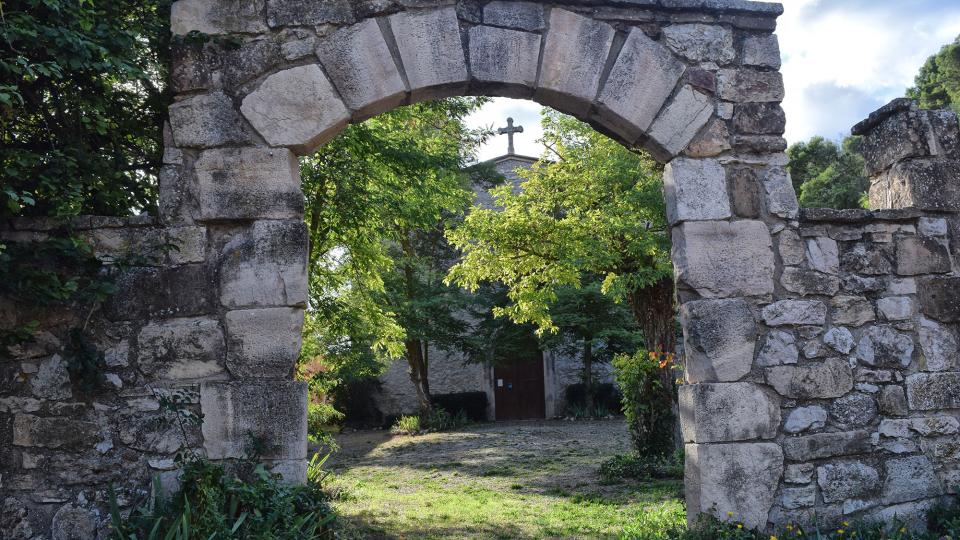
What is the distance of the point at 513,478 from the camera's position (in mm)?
8547

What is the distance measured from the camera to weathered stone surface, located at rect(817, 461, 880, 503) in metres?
3.88

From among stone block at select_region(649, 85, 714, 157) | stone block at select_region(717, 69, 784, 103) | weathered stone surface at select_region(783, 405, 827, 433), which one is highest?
stone block at select_region(717, 69, 784, 103)

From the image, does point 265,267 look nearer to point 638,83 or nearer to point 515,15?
point 515,15

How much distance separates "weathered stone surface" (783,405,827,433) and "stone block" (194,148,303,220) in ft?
9.32

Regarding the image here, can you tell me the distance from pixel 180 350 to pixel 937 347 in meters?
4.15

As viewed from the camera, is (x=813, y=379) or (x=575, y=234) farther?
(x=575, y=234)

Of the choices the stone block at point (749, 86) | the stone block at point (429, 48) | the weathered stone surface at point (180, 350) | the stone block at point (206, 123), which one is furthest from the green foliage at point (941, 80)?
the weathered stone surface at point (180, 350)

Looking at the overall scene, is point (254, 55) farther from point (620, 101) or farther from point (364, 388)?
point (364, 388)

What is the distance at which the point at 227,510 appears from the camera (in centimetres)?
335

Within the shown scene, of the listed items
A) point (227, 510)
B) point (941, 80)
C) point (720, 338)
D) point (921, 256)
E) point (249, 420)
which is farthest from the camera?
point (941, 80)

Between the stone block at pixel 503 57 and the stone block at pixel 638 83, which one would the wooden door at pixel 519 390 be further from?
the stone block at pixel 503 57

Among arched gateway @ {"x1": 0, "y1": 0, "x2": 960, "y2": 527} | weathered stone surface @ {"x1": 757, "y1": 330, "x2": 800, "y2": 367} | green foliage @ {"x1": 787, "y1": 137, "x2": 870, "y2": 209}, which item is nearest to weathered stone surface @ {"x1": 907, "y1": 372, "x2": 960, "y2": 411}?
arched gateway @ {"x1": 0, "y1": 0, "x2": 960, "y2": 527}

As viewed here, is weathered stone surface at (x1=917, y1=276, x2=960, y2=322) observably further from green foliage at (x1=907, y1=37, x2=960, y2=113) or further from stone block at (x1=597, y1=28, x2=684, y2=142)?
green foliage at (x1=907, y1=37, x2=960, y2=113)

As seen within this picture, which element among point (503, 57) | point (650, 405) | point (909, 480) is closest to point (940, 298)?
point (909, 480)
